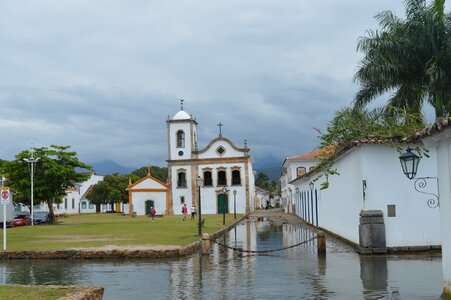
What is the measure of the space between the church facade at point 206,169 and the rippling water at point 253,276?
4571cm

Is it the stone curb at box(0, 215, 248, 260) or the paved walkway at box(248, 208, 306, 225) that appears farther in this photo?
the paved walkway at box(248, 208, 306, 225)

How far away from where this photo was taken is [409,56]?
74.3 ft

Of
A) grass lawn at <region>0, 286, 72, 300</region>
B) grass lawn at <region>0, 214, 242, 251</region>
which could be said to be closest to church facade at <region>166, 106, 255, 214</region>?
grass lawn at <region>0, 214, 242, 251</region>

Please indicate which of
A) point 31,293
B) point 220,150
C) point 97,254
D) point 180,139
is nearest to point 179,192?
point 180,139

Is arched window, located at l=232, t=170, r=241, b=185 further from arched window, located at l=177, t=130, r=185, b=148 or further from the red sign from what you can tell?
the red sign

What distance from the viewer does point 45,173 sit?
3819cm

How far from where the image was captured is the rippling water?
10055 mm

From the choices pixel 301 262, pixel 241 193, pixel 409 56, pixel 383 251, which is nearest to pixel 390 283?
pixel 301 262

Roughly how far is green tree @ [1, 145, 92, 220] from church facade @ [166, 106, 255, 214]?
23.3m

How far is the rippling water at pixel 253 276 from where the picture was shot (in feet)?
33.0

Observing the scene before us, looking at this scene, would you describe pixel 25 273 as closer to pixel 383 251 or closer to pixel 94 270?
pixel 94 270

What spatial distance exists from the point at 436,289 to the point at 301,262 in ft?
16.3

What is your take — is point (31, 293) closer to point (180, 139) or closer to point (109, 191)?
point (180, 139)

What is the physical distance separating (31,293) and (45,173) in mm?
31003
